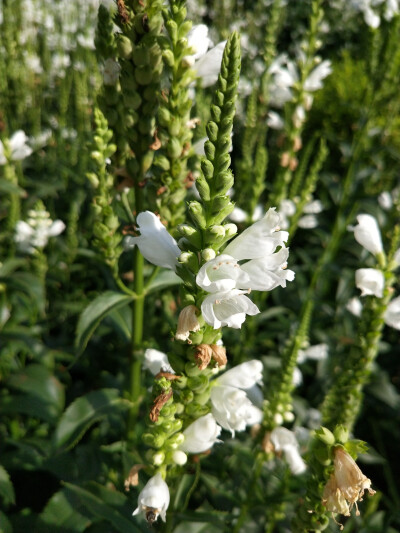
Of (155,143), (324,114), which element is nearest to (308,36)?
(155,143)

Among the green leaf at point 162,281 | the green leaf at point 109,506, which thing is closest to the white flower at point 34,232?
the green leaf at point 162,281

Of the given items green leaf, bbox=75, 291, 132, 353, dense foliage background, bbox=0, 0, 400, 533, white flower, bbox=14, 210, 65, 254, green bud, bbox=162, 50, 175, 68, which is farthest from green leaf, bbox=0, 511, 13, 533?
white flower, bbox=14, 210, 65, 254

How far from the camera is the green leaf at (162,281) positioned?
7.54ft

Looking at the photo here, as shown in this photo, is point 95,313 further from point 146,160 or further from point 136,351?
point 146,160

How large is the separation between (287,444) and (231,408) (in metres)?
1.02

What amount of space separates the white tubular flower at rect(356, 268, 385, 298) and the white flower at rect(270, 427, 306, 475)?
0.88m

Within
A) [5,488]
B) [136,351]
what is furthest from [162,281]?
[5,488]

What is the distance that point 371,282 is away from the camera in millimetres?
2348

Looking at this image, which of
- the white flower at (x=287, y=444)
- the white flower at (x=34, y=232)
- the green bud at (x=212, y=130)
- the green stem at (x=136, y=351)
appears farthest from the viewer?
the white flower at (x=34, y=232)

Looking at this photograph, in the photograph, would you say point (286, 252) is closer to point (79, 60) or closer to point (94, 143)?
point (94, 143)

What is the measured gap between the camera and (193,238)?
4.58ft

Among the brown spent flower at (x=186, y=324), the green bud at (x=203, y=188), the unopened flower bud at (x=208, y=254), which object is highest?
the green bud at (x=203, y=188)

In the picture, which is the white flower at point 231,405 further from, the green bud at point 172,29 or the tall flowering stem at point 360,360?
the green bud at point 172,29

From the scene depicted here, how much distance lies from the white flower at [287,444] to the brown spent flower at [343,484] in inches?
35.9
